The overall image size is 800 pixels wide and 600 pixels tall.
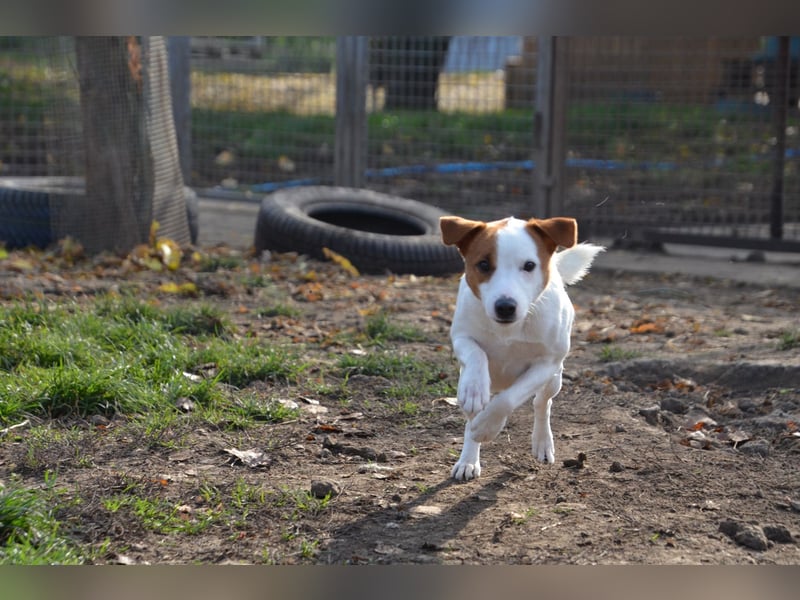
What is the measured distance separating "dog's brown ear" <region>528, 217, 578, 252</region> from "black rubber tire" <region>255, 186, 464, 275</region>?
4.17 meters

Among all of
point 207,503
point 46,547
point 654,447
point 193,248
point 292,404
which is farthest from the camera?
point 193,248

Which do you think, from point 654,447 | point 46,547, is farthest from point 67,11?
point 654,447

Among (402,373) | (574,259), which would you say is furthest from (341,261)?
(574,259)

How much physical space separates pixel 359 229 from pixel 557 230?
543 cm

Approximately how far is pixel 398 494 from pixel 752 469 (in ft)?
4.55

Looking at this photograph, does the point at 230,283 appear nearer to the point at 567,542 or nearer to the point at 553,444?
the point at 553,444

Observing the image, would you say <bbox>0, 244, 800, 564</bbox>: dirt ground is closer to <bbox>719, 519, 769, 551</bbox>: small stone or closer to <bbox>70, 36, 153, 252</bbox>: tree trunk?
<bbox>719, 519, 769, 551</bbox>: small stone

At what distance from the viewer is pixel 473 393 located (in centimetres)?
363

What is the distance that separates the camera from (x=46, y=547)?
10.1 feet

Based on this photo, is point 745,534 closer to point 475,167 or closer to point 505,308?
point 505,308

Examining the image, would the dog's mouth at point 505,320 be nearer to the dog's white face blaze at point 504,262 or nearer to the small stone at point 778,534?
the dog's white face blaze at point 504,262

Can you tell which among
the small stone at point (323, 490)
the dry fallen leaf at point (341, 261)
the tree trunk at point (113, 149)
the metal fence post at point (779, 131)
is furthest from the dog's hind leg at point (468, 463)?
the metal fence post at point (779, 131)

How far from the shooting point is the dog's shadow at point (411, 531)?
323 cm

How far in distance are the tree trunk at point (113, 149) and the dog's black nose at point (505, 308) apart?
4.99 metres
